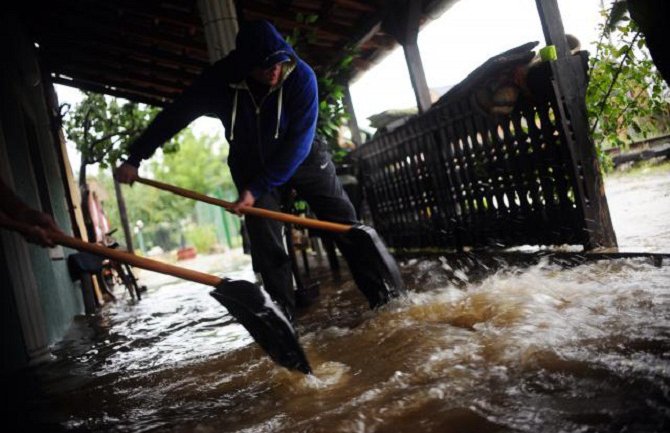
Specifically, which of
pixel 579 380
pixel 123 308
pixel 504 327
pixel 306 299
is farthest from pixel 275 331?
pixel 123 308

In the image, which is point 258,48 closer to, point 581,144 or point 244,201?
point 244,201

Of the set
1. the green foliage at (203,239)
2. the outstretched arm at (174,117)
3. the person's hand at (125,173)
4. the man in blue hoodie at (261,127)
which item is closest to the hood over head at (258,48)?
the man in blue hoodie at (261,127)

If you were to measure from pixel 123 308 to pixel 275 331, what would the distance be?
17.9 ft

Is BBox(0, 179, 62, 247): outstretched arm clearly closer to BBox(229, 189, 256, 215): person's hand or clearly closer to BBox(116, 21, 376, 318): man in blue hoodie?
BBox(116, 21, 376, 318): man in blue hoodie

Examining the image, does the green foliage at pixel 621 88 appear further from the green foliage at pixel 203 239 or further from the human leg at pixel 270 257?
the green foliage at pixel 203 239

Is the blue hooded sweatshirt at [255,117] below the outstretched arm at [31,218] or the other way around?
the other way around

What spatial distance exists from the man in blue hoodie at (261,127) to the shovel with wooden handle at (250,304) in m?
0.74

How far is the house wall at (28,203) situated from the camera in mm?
3217

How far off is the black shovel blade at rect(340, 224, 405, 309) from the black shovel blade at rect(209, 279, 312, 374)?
3.33ft

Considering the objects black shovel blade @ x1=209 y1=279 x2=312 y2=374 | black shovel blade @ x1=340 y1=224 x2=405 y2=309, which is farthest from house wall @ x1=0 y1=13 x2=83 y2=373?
black shovel blade @ x1=340 y1=224 x2=405 y2=309

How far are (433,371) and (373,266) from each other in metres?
1.44

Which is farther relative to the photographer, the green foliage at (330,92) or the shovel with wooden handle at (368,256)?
the green foliage at (330,92)

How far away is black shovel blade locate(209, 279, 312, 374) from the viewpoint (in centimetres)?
215

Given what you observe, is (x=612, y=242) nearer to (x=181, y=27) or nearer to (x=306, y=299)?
(x=306, y=299)
